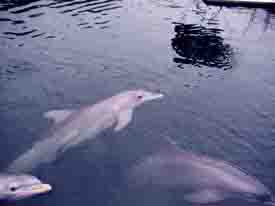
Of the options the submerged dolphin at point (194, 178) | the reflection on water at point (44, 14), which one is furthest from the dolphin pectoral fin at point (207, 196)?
→ the reflection on water at point (44, 14)

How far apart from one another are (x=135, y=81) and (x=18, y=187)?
255 inches

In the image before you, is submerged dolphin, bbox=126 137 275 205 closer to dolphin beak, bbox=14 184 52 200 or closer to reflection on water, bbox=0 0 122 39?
dolphin beak, bbox=14 184 52 200

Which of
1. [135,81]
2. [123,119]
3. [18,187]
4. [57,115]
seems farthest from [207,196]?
[135,81]

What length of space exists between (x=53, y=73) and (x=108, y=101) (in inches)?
139

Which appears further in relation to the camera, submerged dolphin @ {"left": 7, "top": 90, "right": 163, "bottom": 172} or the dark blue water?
the dark blue water

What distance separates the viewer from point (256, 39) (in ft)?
54.7

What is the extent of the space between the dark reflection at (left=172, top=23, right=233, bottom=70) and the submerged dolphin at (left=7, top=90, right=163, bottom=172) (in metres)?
4.29

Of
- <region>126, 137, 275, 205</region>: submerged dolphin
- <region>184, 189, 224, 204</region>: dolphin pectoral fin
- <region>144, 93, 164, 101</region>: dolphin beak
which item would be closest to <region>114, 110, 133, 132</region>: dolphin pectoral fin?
<region>144, 93, 164, 101</region>: dolphin beak

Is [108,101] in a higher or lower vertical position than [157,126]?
higher

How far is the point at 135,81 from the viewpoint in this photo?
1219cm

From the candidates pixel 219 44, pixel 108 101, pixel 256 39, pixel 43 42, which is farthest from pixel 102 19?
pixel 108 101

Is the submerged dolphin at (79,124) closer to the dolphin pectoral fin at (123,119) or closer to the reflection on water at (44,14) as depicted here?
the dolphin pectoral fin at (123,119)

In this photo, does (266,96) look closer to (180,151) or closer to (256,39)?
(180,151)

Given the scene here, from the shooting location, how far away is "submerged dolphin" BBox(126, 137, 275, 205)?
23.5ft
